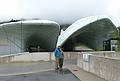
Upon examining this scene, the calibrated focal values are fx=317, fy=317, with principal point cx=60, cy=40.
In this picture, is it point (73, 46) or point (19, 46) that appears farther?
point (73, 46)

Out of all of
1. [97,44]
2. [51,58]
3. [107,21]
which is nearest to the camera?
[51,58]

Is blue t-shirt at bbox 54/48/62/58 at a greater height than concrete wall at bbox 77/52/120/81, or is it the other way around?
blue t-shirt at bbox 54/48/62/58

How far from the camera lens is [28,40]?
176 feet

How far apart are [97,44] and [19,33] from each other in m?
15.5

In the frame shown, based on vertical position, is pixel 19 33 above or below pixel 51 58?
Answer: above

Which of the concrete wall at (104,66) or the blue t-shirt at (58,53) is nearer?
the concrete wall at (104,66)

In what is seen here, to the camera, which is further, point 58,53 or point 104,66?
point 58,53

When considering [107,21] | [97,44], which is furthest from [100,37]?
[107,21]

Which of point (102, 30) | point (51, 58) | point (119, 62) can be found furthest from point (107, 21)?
point (119, 62)

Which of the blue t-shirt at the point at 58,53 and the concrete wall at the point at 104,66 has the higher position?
the blue t-shirt at the point at 58,53

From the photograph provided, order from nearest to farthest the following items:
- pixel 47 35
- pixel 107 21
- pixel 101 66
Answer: pixel 101 66, pixel 107 21, pixel 47 35

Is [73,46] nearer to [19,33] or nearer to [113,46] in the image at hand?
[19,33]

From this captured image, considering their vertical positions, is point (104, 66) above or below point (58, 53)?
below

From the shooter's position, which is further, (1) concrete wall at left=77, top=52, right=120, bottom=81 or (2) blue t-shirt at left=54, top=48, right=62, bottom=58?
(2) blue t-shirt at left=54, top=48, right=62, bottom=58
